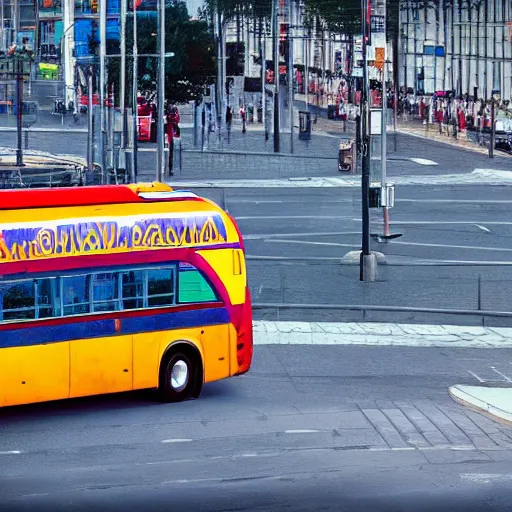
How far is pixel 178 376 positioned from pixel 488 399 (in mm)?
4151

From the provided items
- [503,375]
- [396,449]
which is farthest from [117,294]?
[503,375]

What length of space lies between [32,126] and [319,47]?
33.7 metres

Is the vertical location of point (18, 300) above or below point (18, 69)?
below

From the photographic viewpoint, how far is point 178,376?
2095 centimetres

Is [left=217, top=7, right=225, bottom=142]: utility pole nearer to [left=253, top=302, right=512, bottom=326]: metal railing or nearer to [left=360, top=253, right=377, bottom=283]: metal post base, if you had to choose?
[left=360, top=253, right=377, bottom=283]: metal post base

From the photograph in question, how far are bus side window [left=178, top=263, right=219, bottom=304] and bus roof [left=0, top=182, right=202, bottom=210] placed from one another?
101cm

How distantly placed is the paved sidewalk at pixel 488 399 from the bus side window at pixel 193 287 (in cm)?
357

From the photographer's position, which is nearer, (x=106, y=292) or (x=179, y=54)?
(x=106, y=292)

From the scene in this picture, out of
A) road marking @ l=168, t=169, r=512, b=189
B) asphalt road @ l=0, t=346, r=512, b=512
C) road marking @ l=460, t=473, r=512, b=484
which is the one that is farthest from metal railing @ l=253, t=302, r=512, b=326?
road marking @ l=168, t=169, r=512, b=189

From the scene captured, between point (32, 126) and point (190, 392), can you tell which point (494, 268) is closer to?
point (190, 392)

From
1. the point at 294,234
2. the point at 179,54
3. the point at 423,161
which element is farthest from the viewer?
the point at 179,54

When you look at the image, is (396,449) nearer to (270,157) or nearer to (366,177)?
(366,177)

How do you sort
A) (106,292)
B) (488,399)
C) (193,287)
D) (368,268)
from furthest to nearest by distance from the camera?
(368,268)
(193,287)
(488,399)
(106,292)

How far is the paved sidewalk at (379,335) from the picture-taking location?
26656 mm
